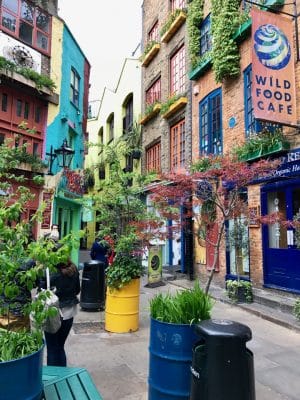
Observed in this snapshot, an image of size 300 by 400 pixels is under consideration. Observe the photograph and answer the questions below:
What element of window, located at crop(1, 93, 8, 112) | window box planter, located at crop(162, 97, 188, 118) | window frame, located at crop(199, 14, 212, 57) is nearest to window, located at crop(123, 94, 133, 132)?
window box planter, located at crop(162, 97, 188, 118)

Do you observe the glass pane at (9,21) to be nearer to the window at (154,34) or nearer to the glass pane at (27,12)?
the glass pane at (27,12)

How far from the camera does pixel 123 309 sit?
6754mm

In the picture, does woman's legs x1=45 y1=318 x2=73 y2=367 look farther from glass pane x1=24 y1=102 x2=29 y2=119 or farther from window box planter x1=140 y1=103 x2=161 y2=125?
window box planter x1=140 y1=103 x2=161 y2=125

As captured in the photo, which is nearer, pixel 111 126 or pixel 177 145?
pixel 177 145

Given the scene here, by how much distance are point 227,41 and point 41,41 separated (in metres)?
9.13

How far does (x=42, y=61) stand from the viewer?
15953 mm

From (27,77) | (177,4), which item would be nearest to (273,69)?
(177,4)

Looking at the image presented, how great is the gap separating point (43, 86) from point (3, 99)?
1.75 meters

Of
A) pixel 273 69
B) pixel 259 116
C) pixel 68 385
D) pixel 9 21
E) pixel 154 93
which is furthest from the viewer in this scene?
pixel 154 93

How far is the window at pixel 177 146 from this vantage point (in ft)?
48.0

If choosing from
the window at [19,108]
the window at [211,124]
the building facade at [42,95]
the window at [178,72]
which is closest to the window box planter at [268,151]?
the window at [211,124]

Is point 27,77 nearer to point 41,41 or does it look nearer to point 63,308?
point 41,41

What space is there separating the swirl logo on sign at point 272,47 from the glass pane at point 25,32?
36.6 ft

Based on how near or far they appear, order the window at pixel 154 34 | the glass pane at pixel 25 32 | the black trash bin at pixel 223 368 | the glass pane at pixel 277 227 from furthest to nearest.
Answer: the window at pixel 154 34 → the glass pane at pixel 25 32 → the glass pane at pixel 277 227 → the black trash bin at pixel 223 368
